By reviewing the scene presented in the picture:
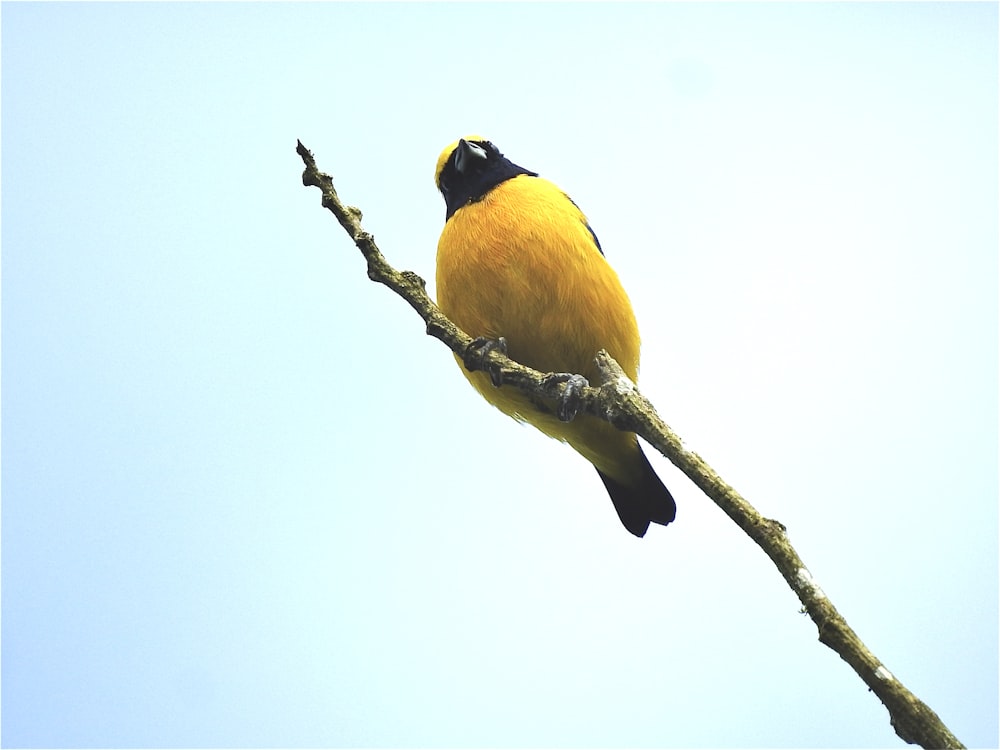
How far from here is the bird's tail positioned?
6172 millimetres

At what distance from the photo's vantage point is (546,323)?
550 centimetres

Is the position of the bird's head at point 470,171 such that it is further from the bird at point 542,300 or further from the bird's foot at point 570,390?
the bird's foot at point 570,390

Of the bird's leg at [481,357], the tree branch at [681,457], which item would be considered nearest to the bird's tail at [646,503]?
the bird's leg at [481,357]

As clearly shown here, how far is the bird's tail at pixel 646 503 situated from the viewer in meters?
6.17

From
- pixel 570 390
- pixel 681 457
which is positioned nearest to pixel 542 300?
pixel 570 390

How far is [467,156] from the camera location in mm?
6316

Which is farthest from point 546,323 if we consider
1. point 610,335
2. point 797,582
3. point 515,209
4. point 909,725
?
point 909,725

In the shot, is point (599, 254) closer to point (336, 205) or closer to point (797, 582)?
point (336, 205)

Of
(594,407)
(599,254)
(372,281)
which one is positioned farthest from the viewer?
(599,254)

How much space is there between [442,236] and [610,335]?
1.23 meters

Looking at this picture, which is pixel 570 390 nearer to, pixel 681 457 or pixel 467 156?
pixel 681 457

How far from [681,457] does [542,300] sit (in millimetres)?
1850

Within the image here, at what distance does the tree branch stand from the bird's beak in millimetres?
1348

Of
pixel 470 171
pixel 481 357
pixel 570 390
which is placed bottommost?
pixel 570 390
